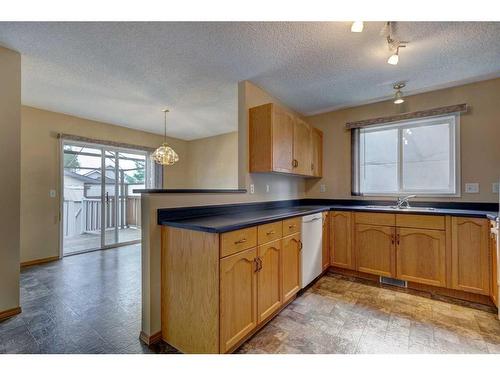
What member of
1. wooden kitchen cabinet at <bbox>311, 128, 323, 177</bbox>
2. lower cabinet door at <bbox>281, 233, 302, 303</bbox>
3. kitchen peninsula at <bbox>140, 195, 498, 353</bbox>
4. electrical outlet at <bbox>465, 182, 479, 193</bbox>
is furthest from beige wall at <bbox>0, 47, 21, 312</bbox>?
electrical outlet at <bbox>465, 182, 479, 193</bbox>

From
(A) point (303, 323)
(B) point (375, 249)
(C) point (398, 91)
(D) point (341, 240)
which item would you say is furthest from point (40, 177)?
(C) point (398, 91)

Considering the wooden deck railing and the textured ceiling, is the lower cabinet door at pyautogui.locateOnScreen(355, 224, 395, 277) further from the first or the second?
the wooden deck railing

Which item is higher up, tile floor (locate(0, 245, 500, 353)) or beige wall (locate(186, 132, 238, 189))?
beige wall (locate(186, 132, 238, 189))

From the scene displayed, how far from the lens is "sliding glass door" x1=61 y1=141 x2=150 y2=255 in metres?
3.99

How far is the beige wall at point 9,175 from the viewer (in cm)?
199

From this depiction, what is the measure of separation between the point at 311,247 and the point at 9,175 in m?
2.96

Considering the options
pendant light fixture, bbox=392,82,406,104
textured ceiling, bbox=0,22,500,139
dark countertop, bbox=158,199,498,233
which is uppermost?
textured ceiling, bbox=0,22,500,139

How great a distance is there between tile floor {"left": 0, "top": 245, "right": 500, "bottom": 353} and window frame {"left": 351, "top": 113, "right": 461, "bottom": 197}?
129cm

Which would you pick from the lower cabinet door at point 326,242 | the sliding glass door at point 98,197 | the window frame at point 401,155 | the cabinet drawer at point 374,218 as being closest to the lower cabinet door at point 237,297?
the lower cabinet door at point 326,242

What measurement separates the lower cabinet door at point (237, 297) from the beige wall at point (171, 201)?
1.87ft

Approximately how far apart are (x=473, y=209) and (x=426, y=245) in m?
0.81

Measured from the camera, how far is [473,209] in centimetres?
263

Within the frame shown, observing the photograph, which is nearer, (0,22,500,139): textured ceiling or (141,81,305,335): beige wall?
(141,81,305,335): beige wall

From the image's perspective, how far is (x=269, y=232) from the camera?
1863 mm
